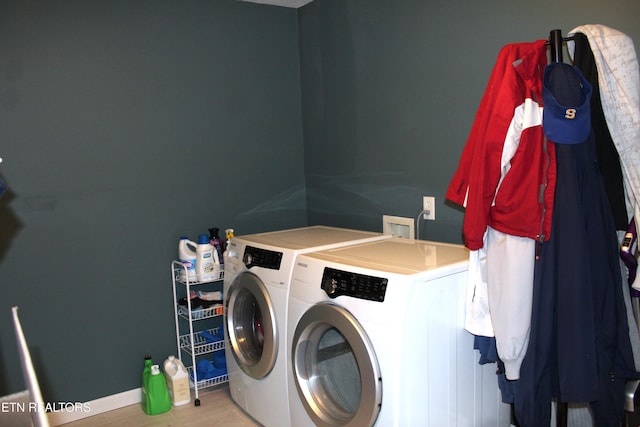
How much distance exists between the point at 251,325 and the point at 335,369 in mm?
705

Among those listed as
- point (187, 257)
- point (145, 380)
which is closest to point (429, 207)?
point (187, 257)

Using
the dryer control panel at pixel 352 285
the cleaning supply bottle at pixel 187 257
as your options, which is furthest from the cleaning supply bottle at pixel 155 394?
the dryer control panel at pixel 352 285

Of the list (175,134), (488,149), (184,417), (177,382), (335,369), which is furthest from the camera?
(175,134)

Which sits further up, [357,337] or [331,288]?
[331,288]

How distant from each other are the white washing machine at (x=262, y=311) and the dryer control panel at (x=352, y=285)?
32 cm

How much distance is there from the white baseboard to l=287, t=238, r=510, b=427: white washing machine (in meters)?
1.15

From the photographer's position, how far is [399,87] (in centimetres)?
269

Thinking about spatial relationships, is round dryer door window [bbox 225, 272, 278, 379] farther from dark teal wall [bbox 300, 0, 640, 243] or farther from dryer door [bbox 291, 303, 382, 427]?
dark teal wall [bbox 300, 0, 640, 243]

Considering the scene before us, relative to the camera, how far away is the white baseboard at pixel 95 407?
8.86 ft

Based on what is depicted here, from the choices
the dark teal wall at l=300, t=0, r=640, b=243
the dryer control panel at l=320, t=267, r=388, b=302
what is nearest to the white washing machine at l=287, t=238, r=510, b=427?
the dryer control panel at l=320, t=267, r=388, b=302

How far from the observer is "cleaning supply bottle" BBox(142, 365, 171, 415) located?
2771 mm

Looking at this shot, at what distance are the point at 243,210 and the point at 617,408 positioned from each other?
223 centimetres

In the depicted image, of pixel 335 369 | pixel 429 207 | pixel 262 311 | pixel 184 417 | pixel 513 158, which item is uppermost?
pixel 513 158

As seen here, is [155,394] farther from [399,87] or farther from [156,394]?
[399,87]
